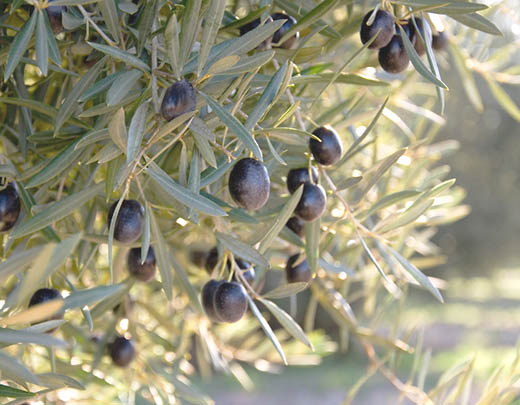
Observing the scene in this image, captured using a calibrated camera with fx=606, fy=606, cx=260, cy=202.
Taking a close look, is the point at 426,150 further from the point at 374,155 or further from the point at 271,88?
the point at 271,88

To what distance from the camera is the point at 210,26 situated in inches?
18.7

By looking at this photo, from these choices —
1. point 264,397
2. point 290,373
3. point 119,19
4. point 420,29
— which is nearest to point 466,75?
point 420,29

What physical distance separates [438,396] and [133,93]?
63cm

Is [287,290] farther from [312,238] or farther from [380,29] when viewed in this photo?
[380,29]

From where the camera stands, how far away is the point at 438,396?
2.87 ft

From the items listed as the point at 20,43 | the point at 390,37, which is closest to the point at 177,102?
the point at 20,43

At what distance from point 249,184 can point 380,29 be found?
198mm

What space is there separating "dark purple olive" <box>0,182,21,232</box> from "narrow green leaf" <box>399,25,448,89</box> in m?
0.40

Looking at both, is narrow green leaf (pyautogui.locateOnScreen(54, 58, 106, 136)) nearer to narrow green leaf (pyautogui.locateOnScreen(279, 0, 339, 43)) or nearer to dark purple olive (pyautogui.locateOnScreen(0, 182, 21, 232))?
dark purple olive (pyautogui.locateOnScreen(0, 182, 21, 232))

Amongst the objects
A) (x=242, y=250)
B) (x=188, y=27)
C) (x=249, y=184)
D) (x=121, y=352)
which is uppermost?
(x=188, y=27)

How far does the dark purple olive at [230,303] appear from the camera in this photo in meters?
0.62

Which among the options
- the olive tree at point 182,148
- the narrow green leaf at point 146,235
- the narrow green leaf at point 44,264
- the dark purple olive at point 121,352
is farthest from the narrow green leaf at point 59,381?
the dark purple olive at point 121,352

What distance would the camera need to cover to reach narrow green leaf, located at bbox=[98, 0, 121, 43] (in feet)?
1.69

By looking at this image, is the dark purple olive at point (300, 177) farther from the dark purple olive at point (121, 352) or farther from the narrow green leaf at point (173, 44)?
the dark purple olive at point (121, 352)
